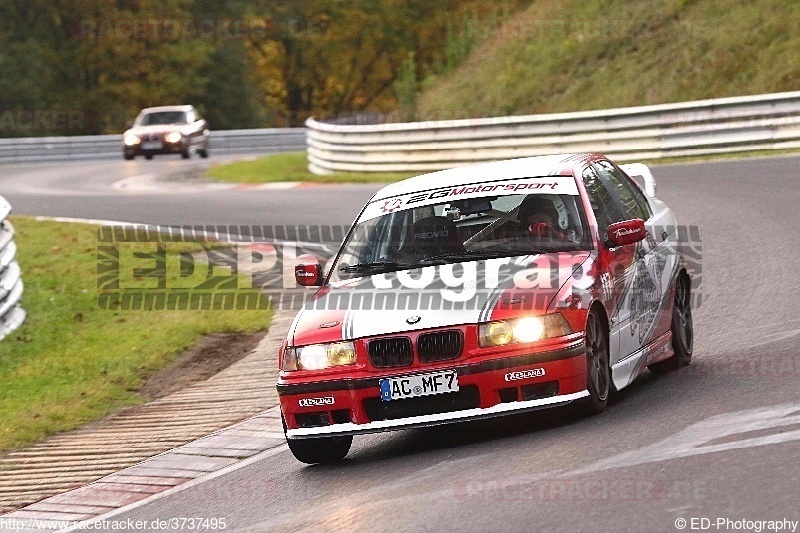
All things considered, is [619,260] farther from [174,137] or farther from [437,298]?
[174,137]

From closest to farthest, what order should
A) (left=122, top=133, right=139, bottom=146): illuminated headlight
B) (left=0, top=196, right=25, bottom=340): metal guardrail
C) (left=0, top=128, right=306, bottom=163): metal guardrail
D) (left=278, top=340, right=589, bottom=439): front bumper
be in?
(left=278, top=340, right=589, bottom=439): front bumper
(left=0, top=196, right=25, bottom=340): metal guardrail
(left=122, top=133, right=139, bottom=146): illuminated headlight
(left=0, top=128, right=306, bottom=163): metal guardrail

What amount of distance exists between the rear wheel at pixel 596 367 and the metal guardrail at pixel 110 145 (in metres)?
37.4

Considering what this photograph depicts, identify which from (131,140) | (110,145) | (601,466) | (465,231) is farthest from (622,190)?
(110,145)

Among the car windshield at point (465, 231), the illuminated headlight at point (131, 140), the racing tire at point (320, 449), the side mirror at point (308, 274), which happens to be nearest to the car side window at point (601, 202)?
the car windshield at point (465, 231)

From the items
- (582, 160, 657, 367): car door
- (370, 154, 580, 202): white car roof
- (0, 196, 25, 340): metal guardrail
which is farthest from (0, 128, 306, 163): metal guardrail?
(582, 160, 657, 367): car door

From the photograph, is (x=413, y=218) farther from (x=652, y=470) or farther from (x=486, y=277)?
(x=652, y=470)

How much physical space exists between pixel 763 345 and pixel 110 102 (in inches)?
2338

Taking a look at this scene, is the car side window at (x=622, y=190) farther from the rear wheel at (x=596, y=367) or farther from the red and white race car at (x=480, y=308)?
the rear wheel at (x=596, y=367)

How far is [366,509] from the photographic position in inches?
263

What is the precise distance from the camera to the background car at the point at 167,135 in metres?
41.3

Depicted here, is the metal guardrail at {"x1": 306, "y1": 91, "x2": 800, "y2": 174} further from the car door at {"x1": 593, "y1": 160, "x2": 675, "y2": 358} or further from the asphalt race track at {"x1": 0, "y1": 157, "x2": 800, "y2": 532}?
the car door at {"x1": 593, "y1": 160, "x2": 675, "y2": 358}

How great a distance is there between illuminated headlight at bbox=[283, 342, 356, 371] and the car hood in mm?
40

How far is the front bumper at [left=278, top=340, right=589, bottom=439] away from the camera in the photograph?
7.61 metres

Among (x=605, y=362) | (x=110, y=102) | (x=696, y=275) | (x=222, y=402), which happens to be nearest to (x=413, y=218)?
(x=605, y=362)
